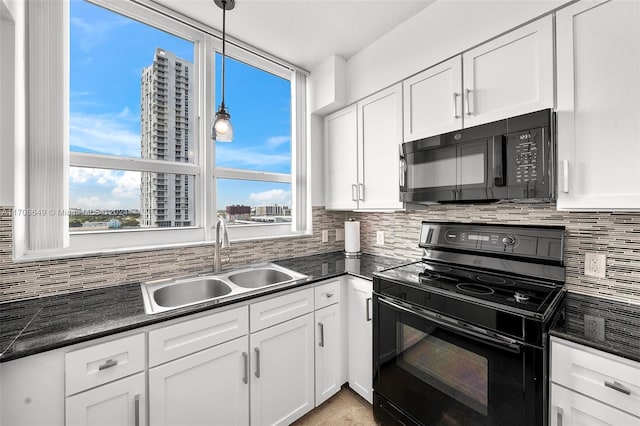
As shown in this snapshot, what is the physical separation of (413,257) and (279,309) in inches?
45.4

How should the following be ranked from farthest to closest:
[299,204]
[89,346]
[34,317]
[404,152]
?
[299,204]
[404,152]
[34,317]
[89,346]

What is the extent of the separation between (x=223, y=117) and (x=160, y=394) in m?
1.36

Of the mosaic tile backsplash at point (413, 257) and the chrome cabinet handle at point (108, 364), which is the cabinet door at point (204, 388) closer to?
the chrome cabinet handle at point (108, 364)

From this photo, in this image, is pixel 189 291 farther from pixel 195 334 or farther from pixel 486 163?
pixel 486 163

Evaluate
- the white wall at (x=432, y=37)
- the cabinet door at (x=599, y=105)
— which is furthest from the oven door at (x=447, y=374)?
the white wall at (x=432, y=37)

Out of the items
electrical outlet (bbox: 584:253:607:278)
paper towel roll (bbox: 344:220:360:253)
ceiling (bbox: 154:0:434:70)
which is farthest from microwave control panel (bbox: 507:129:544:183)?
paper towel roll (bbox: 344:220:360:253)

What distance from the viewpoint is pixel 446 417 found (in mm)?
1266

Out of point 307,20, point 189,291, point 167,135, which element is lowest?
point 189,291

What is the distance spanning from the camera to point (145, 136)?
5.73ft

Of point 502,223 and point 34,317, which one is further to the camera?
point 502,223

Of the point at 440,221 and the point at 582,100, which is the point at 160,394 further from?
the point at 582,100

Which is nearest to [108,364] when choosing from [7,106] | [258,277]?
[258,277]

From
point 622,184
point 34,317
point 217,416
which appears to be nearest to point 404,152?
point 622,184

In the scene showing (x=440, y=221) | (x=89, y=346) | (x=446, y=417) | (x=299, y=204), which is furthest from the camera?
(x=299, y=204)
